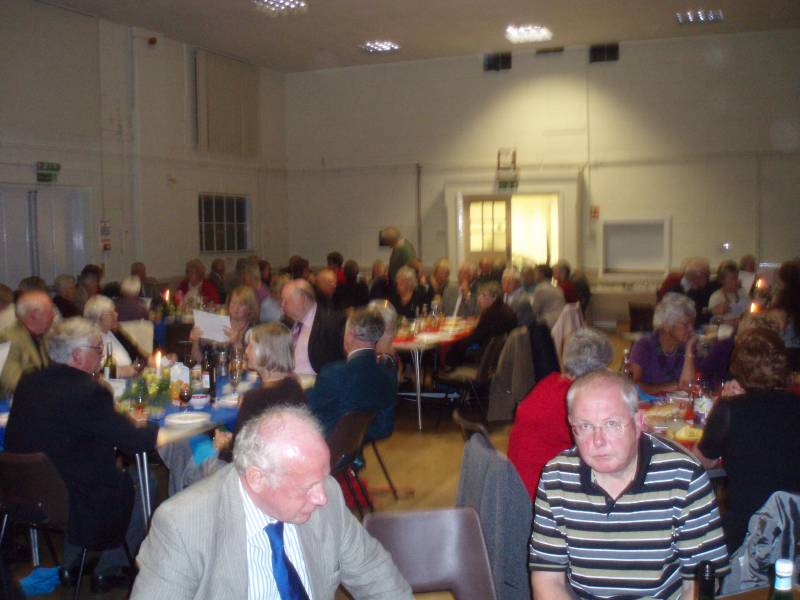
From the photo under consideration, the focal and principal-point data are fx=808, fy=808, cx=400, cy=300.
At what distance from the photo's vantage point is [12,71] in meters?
9.35

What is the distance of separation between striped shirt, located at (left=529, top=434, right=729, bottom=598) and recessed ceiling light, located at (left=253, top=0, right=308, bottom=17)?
916 centimetres

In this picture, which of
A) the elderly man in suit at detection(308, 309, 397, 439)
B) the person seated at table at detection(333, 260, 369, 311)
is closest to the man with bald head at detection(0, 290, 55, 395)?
the elderly man in suit at detection(308, 309, 397, 439)

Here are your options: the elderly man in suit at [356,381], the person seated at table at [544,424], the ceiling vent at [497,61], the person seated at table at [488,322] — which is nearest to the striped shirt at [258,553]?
the person seated at table at [544,424]

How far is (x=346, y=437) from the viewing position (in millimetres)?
4031

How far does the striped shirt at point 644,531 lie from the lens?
2.20 meters

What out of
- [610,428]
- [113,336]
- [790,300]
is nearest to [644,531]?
[610,428]

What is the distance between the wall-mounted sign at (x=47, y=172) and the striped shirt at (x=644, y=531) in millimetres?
9177

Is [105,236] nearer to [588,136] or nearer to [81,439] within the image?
[588,136]

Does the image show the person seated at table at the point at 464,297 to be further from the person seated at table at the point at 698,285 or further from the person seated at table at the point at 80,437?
the person seated at table at the point at 80,437

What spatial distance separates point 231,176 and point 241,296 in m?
8.00

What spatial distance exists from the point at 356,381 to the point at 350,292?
18.6ft

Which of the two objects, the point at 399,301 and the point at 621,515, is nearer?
the point at 621,515

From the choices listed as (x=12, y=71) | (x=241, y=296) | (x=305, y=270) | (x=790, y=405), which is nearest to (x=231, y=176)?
(x=305, y=270)

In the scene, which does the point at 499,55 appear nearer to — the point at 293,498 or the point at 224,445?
the point at 224,445
